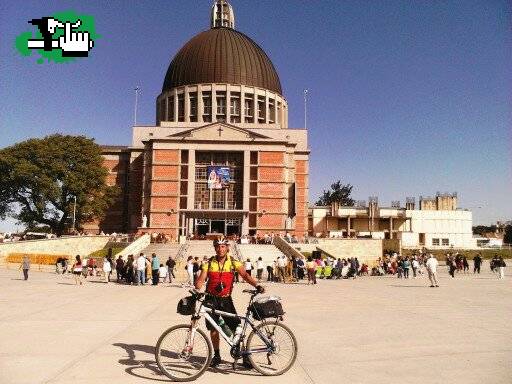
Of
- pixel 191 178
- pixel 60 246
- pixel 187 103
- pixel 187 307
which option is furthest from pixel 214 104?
pixel 187 307

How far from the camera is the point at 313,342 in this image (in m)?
9.03

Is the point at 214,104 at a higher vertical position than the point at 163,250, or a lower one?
higher

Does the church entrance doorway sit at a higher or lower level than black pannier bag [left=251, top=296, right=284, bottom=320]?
higher

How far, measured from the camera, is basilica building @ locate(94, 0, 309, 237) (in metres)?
59.4

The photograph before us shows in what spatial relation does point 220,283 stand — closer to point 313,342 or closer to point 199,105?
point 313,342

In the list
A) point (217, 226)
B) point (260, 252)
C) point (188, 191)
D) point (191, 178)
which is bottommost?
point (260, 252)

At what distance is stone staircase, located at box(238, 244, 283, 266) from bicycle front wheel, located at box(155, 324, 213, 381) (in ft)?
115

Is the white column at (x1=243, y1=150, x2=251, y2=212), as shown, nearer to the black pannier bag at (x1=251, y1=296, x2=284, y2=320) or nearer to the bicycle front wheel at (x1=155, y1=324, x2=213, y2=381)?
the black pannier bag at (x1=251, y1=296, x2=284, y2=320)

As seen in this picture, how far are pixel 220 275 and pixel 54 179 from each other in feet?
175

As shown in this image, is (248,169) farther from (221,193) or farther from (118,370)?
(118,370)

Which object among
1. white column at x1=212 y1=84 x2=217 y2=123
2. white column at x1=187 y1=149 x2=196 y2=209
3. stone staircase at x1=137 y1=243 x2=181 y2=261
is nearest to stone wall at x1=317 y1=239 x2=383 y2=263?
stone staircase at x1=137 y1=243 x2=181 y2=261

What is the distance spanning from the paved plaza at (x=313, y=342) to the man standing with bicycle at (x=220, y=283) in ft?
2.04

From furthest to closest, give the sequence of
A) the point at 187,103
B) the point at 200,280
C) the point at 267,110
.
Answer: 1. the point at 267,110
2. the point at 187,103
3. the point at 200,280

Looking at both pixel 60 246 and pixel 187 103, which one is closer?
pixel 60 246
